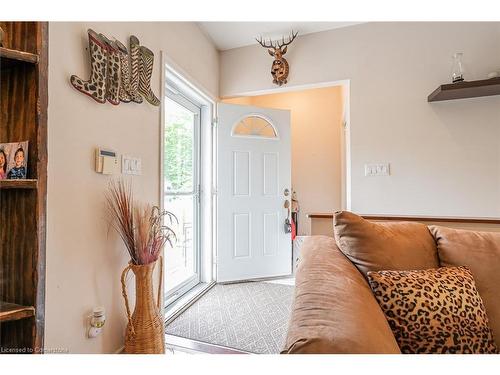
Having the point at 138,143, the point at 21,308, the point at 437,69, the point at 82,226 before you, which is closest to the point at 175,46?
the point at 138,143

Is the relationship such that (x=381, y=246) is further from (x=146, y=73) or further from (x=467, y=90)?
(x=467, y=90)

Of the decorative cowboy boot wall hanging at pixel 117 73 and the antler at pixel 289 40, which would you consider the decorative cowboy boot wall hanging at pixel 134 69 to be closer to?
the decorative cowboy boot wall hanging at pixel 117 73

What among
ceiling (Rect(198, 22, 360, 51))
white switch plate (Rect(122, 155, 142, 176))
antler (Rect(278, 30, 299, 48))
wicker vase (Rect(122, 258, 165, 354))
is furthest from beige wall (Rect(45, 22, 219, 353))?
antler (Rect(278, 30, 299, 48))

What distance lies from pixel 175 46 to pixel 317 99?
240cm

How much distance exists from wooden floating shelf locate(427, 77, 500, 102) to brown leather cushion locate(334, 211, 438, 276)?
1.57 meters

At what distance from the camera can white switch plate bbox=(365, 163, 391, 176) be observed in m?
2.47

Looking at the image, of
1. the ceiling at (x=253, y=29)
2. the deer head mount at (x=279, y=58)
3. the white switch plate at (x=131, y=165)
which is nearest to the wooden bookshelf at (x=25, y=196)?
the white switch plate at (x=131, y=165)

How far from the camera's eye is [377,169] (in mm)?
2494

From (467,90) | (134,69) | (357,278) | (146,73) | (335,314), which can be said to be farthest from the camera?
(467,90)

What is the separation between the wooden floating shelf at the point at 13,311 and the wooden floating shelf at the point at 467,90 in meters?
2.91

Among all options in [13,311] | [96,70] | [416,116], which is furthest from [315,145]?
[13,311]

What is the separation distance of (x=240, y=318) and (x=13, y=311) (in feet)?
5.14

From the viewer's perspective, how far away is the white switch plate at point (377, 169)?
97.2 inches

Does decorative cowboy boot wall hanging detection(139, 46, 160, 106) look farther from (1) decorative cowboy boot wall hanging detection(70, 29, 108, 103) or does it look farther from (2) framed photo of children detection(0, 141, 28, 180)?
(2) framed photo of children detection(0, 141, 28, 180)
